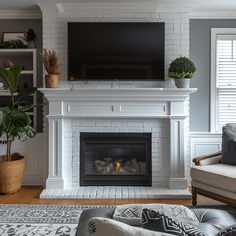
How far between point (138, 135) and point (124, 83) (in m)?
0.73

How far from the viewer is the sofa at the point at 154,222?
39.0 inches

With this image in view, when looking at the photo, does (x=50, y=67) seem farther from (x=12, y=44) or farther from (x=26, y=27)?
(x=26, y=27)

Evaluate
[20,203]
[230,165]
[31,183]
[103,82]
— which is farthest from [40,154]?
[230,165]

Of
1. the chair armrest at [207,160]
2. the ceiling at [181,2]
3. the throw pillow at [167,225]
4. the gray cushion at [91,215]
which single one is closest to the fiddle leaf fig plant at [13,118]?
the ceiling at [181,2]

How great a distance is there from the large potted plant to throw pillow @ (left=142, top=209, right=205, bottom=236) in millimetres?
A: 3121

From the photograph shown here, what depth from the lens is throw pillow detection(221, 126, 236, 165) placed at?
3.75 metres

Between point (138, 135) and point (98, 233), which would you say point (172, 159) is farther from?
point (98, 233)

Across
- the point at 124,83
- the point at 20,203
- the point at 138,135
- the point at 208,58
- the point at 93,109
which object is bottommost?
the point at 20,203

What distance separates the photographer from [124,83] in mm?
4438

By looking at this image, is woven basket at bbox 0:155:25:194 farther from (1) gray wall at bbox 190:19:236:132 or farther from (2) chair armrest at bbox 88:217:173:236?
(2) chair armrest at bbox 88:217:173:236

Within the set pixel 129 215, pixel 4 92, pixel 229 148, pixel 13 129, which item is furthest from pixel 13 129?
pixel 129 215

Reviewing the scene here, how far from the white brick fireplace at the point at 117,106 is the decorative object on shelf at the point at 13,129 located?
334mm

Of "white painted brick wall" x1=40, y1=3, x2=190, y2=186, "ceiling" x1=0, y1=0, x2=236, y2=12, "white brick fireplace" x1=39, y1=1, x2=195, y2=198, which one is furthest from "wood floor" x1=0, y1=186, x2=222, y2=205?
"ceiling" x1=0, y1=0, x2=236, y2=12

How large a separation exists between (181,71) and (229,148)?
111 centimetres
